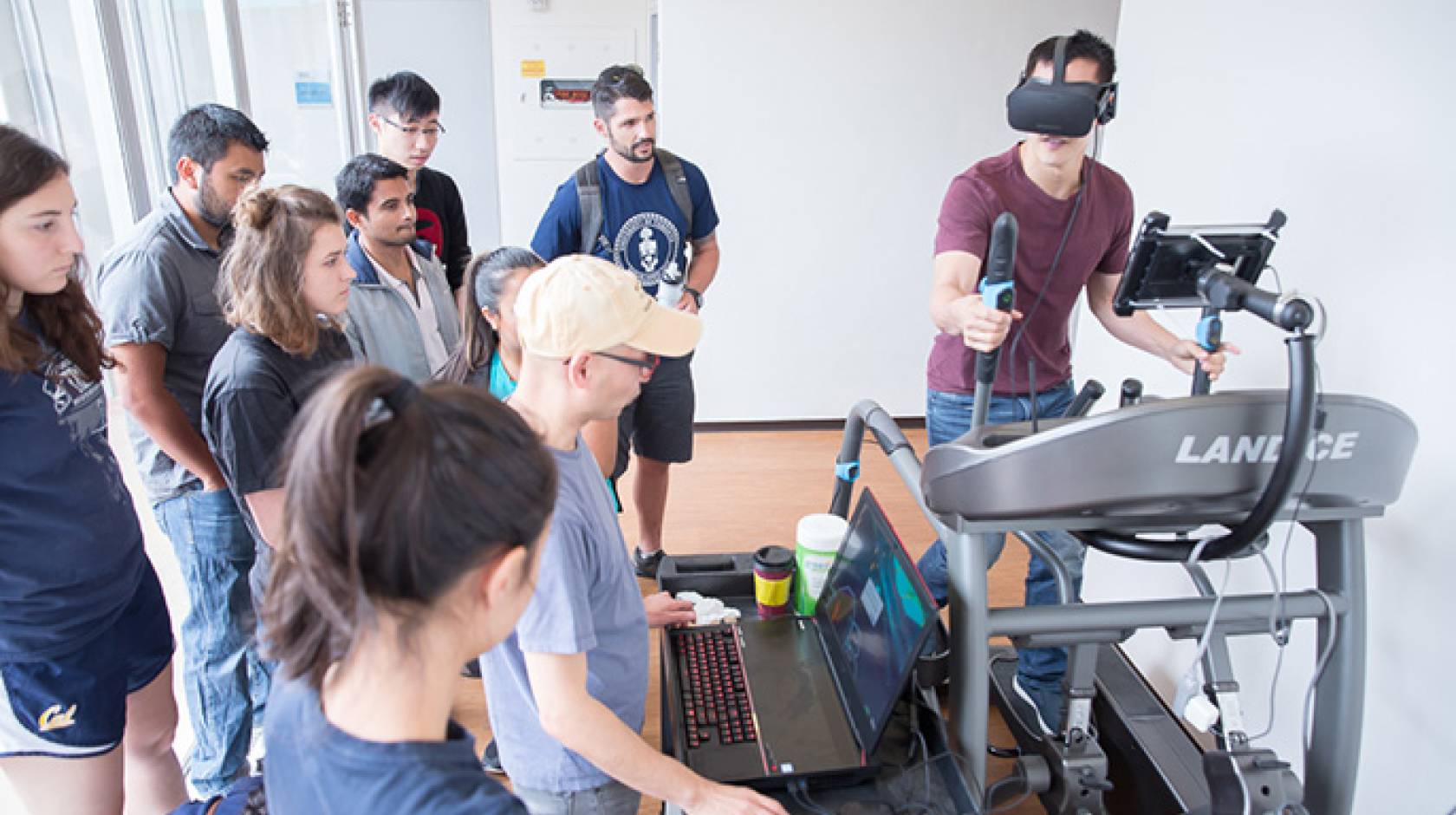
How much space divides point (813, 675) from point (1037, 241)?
1.13 meters

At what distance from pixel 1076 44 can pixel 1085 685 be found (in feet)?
3.92

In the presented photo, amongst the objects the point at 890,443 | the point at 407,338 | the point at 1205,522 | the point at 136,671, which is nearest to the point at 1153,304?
the point at 1205,522

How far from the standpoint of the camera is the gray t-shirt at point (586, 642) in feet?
3.49

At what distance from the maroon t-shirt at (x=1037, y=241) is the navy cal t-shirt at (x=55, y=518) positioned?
66.1 inches

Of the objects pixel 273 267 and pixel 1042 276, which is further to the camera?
pixel 1042 276

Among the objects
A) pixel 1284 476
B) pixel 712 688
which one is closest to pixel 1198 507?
pixel 1284 476

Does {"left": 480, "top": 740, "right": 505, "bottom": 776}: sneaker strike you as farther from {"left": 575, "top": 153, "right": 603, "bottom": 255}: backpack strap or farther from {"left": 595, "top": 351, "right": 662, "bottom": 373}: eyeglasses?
{"left": 575, "top": 153, "right": 603, "bottom": 255}: backpack strap

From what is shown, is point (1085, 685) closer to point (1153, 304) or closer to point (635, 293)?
point (1153, 304)

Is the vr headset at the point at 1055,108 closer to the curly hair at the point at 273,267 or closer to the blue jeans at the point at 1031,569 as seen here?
the blue jeans at the point at 1031,569

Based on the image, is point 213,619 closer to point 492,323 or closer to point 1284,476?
point 492,323

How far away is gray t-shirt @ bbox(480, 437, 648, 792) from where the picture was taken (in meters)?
1.06

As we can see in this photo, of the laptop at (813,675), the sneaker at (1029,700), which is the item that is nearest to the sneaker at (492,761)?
the laptop at (813,675)

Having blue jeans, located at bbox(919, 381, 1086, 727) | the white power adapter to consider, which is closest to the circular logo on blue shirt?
blue jeans, located at bbox(919, 381, 1086, 727)

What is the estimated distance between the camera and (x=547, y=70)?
454cm
